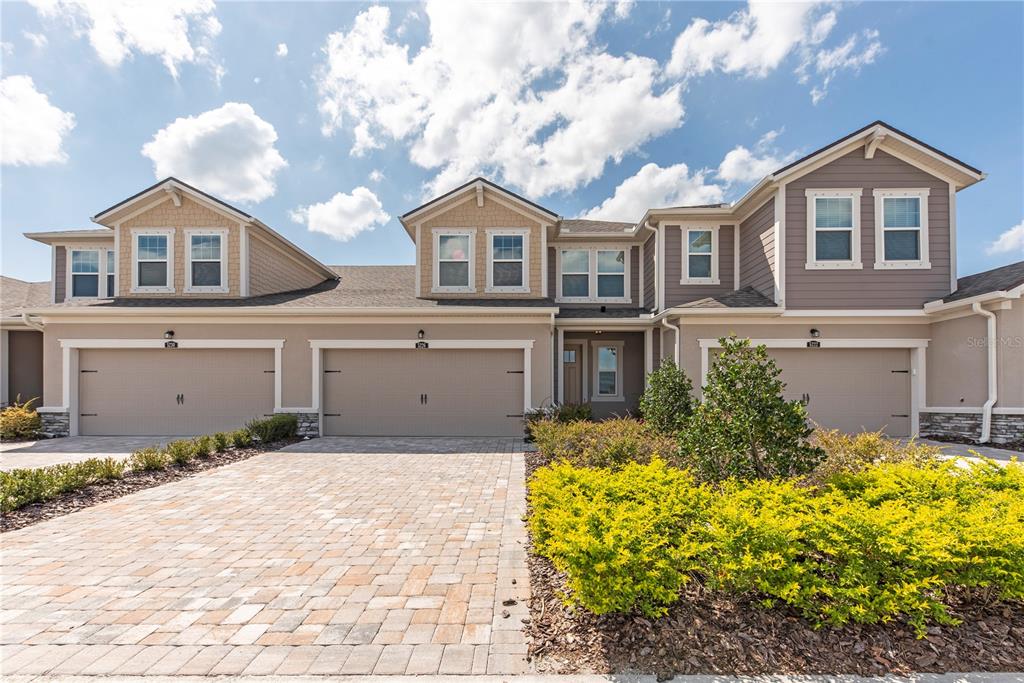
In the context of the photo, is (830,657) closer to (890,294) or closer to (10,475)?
(10,475)

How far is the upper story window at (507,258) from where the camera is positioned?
1180 centimetres

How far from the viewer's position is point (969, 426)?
30.7ft

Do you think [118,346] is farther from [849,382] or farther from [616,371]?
[849,382]

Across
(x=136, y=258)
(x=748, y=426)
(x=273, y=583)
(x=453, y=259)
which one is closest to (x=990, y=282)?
(x=748, y=426)

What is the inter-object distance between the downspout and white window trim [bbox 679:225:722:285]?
5.01 m

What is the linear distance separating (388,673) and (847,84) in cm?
1477

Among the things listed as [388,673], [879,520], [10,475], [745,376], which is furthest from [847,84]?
[10,475]

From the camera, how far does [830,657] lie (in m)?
2.63

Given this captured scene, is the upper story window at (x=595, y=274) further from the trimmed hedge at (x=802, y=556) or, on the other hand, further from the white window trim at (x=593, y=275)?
the trimmed hedge at (x=802, y=556)

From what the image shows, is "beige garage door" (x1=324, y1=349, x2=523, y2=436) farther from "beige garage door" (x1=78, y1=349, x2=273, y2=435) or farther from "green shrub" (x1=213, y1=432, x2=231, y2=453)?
"green shrub" (x1=213, y1=432, x2=231, y2=453)

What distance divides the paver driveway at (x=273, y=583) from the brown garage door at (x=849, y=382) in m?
8.03

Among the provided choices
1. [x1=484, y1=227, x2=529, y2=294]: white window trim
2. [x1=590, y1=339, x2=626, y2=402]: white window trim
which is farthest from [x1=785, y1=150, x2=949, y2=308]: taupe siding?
[x1=484, y1=227, x2=529, y2=294]: white window trim

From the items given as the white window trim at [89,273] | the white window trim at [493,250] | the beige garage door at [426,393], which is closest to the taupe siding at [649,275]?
the white window trim at [493,250]

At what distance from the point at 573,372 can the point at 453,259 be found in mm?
4963
